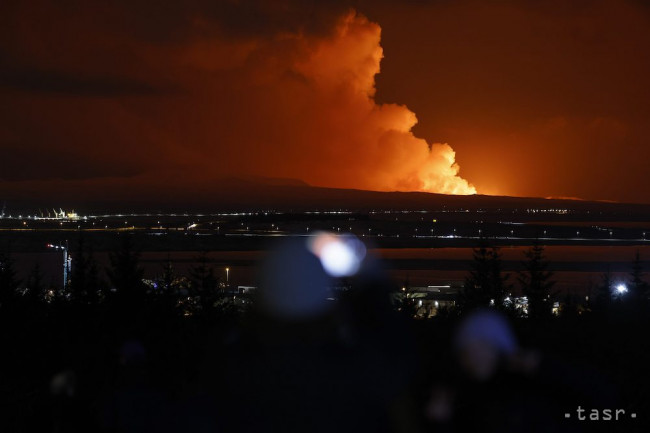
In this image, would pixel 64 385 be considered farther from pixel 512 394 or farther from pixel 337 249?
pixel 337 249

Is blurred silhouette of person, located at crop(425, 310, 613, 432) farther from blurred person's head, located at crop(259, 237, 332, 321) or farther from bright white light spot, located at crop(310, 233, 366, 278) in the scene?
bright white light spot, located at crop(310, 233, 366, 278)

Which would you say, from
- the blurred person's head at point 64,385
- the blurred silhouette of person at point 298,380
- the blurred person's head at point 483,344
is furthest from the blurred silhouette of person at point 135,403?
the blurred person's head at point 483,344

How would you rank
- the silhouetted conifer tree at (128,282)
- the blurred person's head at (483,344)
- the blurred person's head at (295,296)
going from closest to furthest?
the blurred person's head at (483,344), the blurred person's head at (295,296), the silhouetted conifer tree at (128,282)

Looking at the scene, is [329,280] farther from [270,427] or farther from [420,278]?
[270,427]

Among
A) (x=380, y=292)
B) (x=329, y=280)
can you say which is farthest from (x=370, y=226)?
(x=380, y=292)

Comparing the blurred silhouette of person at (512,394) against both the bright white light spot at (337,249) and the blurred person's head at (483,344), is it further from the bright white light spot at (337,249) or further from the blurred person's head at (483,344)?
the bright white light spot at (337,249)
